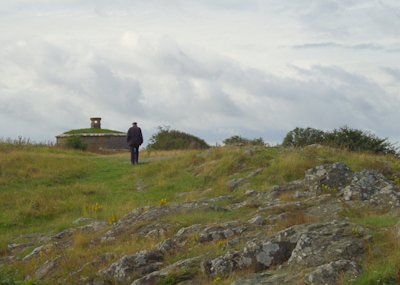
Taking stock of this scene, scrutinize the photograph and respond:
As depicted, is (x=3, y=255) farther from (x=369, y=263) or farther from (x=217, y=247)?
(x=369, y=263)

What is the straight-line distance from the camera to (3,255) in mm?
18750

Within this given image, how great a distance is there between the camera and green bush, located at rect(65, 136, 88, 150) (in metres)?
52.7

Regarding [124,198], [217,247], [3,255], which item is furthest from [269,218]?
[124,198]

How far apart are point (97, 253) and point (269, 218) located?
155 inches

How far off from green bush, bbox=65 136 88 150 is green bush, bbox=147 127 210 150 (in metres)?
5.18

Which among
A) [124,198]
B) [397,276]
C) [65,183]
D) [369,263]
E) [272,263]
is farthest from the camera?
[65,183]

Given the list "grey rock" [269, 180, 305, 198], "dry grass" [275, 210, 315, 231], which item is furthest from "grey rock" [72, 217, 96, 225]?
"dry grass" [275, 210, 315, 231]

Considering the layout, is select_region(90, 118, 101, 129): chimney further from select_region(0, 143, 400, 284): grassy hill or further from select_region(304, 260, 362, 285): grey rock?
select_region(304, 260, 362, 285): grey rock

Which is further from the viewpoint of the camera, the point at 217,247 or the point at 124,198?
the point at 124,198

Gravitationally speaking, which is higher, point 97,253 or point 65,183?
point 65,183

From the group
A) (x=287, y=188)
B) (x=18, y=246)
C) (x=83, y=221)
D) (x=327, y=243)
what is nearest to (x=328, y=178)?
(x=287, y=188)

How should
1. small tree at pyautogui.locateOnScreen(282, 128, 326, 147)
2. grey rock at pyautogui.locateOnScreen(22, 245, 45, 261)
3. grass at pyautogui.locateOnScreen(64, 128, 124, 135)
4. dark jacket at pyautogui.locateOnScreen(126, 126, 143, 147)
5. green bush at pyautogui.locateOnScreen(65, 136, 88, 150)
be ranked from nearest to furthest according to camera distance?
grey rock at pyautogui.locateOnScreen(22, 245, 45, 261), dark jacket at pyautogui.locateOnScreen(126, 126, 143, 147), small tree at pyautogui.locateOnScreen(282, 128, 326, 147), green bush at pyautogui.locateOnScreen(65, 136, 88, 150), grass at pyautogui.locateOnScreen(64, 128, 124, 135)

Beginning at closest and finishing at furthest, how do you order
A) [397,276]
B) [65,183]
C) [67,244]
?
[397,276] < [67,244] < [65,183]

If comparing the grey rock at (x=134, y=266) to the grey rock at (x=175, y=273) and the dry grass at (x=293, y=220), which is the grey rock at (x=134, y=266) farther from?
the dry grass at (x=293, y=220)
